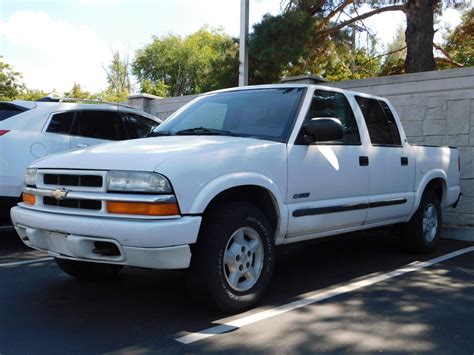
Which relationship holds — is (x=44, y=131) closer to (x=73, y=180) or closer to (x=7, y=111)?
(x=7, y=111)

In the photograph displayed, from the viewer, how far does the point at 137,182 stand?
11.4 ft

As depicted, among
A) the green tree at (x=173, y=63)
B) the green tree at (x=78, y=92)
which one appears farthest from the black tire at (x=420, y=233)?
the green tree at (x=173, y=63)

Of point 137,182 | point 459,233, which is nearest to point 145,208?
point 137,182

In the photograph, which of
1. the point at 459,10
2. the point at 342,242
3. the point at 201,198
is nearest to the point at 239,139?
the point at 201,198

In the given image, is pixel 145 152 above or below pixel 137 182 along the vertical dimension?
above

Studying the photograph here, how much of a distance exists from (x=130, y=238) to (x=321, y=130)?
6.24ft

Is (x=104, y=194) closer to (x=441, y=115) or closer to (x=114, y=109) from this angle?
(x=114, y=109)

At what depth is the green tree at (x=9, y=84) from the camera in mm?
41438

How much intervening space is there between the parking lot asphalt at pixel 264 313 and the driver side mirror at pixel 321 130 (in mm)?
1355

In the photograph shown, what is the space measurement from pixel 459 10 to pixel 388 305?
1187cm

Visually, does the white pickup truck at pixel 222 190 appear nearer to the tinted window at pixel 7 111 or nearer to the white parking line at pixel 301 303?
the white parking line at pixel 301 303

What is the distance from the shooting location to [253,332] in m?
3.51

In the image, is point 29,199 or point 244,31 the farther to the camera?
point 244,31

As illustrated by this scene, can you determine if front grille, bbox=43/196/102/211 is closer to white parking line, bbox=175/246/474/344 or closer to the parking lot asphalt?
the parking lot asphalt
